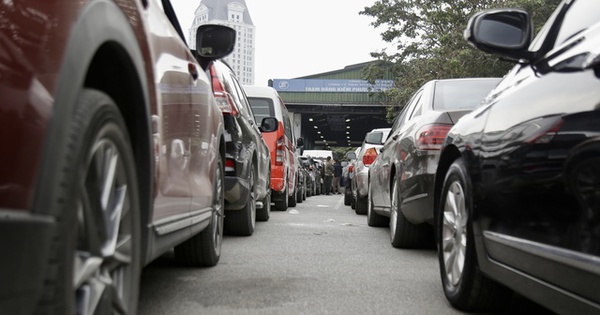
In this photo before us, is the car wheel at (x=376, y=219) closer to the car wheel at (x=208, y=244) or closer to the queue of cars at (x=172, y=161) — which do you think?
the car wheel at (x=208, y=244)

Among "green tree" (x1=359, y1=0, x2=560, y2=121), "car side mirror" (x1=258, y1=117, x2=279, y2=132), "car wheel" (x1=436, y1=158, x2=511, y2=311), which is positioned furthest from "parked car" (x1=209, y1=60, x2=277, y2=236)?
"green tree" (x1=359, y1=0, x2=560, y2=121)

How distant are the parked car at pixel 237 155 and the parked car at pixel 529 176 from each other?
2.48 metres

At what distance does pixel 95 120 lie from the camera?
189 centimetres

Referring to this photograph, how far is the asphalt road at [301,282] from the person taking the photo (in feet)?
12.1

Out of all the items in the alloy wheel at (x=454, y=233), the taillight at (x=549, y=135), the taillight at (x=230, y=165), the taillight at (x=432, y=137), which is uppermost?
the taillight at (x=432, y=137)

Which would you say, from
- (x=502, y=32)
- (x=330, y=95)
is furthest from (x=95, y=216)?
(x=330, y=95)

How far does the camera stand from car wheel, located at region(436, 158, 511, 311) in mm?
3486

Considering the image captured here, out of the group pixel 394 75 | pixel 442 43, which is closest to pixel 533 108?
pixel 442 43

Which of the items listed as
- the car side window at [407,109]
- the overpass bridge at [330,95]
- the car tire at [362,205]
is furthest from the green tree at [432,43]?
the overpass bridge at [330,95]

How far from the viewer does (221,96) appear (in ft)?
19.8

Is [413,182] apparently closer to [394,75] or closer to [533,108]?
[533,108]

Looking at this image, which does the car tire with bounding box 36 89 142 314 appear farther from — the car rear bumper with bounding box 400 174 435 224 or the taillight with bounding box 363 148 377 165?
the taillight with bounding box 363 148 377 165

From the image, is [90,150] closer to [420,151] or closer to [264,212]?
[420,151]

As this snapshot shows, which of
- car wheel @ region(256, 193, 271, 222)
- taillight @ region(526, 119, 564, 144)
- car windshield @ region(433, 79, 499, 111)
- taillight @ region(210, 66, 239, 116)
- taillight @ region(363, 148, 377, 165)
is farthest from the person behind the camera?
taillight @ region(363, 148, 377, 165)
